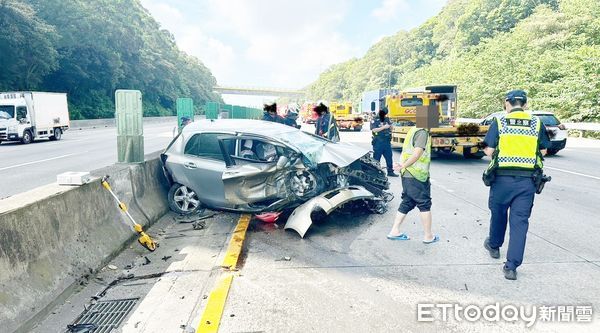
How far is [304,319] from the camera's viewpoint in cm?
346

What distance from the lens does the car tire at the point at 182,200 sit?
6.88m

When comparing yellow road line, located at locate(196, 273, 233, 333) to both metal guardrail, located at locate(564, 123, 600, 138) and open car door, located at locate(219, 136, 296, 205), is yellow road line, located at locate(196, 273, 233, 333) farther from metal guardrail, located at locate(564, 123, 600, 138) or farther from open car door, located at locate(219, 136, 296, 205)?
metal guardrail, located at locate(564, 123, 600, 138)

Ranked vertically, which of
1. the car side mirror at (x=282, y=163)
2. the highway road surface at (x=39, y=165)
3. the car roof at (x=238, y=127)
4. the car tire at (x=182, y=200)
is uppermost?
the car roof at (x=238, y=127)

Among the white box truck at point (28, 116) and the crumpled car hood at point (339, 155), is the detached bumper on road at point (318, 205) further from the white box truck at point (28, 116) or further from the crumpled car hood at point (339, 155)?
the white box truck at point (28, 116)

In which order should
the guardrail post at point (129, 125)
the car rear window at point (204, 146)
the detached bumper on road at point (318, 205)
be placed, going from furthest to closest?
the car rear window at point (204, 146) → the guardrail post at point (129, 125) → the detached bumper on road at point (318, 205)

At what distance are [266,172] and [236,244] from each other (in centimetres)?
119

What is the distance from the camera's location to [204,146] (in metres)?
6.92

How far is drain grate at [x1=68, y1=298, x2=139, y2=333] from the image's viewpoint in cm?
346

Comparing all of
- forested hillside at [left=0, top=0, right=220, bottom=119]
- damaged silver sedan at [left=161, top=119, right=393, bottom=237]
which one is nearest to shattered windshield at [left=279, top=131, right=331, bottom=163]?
damaged silver sedan at [left=161, top=119, right=393, bottom=237]

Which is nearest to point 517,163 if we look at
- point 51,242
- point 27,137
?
point 51,242

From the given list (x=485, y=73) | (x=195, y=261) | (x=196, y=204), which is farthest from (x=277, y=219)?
(x=485, y=73)

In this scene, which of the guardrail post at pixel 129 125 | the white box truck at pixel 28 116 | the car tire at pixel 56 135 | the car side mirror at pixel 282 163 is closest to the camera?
the car side mirror at pixel 282 163

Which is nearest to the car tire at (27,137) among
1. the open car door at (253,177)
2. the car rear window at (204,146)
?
the car rear window at (204,146)

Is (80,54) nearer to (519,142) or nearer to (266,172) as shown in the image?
(266,172)
